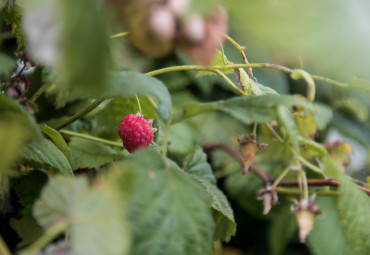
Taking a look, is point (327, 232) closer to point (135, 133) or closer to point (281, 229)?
point (281, 229)

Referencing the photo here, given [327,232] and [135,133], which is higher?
[135,133]

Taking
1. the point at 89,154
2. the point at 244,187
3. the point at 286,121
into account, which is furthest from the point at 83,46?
the point at 244,187

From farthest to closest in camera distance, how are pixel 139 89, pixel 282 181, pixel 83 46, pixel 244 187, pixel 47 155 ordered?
pixel 244 187
pixel 282 181
pixel 47 155
pixel 139 89
pixel 83 46

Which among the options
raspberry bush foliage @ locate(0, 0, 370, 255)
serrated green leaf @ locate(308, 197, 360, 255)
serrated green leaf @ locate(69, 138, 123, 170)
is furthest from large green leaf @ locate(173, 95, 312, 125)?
serrated green leaf @ locate(308, 197, 360, 255)

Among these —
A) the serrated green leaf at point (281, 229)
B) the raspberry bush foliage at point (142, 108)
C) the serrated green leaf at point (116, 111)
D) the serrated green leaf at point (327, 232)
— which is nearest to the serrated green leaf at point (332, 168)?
the raspberry bush foliage at point (142, 108)

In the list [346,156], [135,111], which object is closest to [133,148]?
[135,111]

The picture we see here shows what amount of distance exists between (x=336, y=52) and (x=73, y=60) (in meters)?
0.14

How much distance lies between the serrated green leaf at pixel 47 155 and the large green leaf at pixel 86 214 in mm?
186

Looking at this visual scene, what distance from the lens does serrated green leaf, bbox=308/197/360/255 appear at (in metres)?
0.83

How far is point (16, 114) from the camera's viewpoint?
0.32 metres

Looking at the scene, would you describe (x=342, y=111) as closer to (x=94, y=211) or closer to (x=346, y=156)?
(x=346, y=156)

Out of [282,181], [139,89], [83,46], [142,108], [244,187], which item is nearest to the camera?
[83,46]

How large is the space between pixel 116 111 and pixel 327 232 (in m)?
0.48

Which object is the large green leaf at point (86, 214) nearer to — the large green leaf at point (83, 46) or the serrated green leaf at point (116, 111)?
the large green leaf at point (83, 46)
